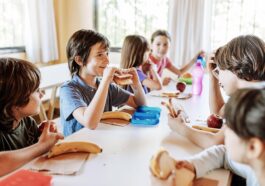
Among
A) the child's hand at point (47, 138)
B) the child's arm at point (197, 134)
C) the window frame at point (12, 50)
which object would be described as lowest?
the child's arm at point (197, 134)

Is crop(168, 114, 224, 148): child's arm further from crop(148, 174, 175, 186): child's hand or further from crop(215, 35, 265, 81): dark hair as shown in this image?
crop(148, 174, 175, 186): child's hand

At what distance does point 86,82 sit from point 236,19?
264 centimetres

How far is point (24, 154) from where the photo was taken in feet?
3.50

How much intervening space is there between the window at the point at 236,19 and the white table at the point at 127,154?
247 cm

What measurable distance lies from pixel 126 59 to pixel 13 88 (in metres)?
1.36

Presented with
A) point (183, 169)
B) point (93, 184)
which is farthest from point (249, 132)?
point (93, 184)

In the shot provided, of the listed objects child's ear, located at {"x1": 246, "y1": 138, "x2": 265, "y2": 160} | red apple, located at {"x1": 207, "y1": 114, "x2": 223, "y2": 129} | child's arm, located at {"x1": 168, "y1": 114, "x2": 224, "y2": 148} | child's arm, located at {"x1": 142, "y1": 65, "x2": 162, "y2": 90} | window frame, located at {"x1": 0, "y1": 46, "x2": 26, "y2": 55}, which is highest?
child's ear, located at {"x1": 246, "y1": 138, "x2": 265, "y2": 160}

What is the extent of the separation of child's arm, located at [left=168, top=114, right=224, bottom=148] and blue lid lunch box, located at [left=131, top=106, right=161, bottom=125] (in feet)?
0.48

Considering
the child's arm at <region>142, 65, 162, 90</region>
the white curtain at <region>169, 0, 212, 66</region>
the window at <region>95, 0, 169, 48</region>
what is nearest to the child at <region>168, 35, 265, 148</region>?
the child's arm at <region>142, 65, 162, 90</region>

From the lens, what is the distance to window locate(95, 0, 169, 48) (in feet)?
13.7

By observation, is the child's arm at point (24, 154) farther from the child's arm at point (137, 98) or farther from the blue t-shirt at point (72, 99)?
the child's arm at point (137, 98)

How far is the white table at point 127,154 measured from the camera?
927 mm

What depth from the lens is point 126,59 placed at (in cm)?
244

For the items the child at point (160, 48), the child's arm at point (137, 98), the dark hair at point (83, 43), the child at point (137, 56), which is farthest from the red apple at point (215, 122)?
the child at point (160, 48)
